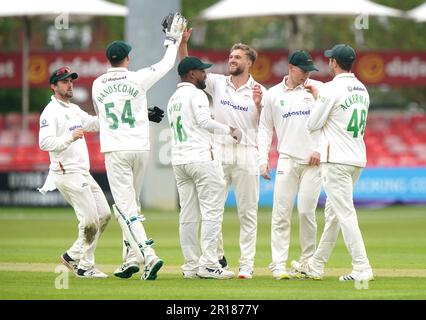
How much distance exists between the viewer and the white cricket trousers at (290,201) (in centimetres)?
1431

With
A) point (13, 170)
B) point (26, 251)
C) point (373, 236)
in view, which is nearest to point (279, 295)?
point (26, 251)

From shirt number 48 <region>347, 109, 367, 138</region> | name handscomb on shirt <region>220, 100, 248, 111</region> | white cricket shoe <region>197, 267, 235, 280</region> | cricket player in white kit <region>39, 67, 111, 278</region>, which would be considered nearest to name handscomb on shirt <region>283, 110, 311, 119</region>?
name handscomb on shirt <region>220, 100, 248, 111</region>

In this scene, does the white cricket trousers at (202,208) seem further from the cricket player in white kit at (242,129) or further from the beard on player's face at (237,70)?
the beard on player's face at (237,70)

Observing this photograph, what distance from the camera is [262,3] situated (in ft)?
108

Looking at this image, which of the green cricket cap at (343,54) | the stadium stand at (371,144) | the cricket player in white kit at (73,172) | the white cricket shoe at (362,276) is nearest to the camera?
the white cricket shoe at (362,276)

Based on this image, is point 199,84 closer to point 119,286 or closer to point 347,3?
point 119,286

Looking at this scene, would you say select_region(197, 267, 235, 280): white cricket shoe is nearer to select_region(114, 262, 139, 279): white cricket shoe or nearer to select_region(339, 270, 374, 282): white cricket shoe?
select_region(114, 262, 139, 279): white cricket shoe

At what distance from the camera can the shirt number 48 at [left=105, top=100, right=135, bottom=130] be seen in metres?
14.0

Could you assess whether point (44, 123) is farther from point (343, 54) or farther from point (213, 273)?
point (343, 54)

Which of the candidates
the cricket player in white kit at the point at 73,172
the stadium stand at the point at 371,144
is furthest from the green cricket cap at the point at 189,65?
the stadium stand at the point at 371,144

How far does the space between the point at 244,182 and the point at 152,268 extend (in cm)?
169

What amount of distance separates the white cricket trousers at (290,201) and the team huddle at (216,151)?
1cm

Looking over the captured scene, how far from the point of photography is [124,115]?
14.0m
